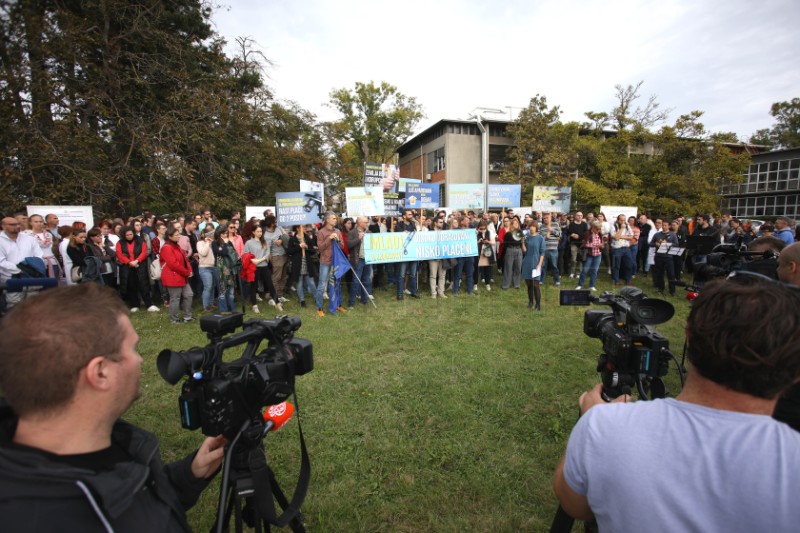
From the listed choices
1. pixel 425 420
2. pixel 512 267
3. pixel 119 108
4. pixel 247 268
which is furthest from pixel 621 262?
pixel 119 108

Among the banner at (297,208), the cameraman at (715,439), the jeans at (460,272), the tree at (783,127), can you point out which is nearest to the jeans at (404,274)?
the jeans at (460,272)

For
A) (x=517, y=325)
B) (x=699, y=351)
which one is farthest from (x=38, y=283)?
(x=517, y=325)

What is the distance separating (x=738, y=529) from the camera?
3.23 feet

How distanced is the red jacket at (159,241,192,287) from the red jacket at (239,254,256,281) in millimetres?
1053

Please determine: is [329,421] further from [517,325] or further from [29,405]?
[517,325]

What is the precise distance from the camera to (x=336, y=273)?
331 inches

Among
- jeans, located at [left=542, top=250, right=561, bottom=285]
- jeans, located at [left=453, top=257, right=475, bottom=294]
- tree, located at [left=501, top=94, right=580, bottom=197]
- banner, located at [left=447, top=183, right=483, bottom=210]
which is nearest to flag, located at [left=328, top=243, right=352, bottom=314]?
jeans, located at [left=453, top=257, right=475, bottom=294]

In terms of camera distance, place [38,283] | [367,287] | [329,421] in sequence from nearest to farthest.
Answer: [38,283]
[329,421]
[367,287]

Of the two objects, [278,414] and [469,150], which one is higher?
[469,150]

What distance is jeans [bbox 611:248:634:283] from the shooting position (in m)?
11.1

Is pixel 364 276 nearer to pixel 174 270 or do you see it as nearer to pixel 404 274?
pixel 404 274

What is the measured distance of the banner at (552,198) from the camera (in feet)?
48.8

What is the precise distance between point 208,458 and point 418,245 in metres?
8.26

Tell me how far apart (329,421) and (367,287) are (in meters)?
5.35
